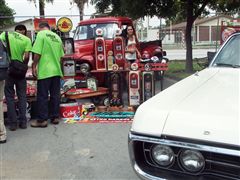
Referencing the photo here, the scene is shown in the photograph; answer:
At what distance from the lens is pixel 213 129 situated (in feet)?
7.60

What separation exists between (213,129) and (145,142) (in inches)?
20.3

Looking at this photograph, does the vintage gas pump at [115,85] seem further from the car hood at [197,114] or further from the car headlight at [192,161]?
the car headlight at [192,161]

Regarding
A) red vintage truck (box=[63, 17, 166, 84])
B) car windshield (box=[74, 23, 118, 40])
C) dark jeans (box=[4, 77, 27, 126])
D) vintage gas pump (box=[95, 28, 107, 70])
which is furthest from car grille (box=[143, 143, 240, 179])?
car windshield (box=[74, 23, 118, 40])

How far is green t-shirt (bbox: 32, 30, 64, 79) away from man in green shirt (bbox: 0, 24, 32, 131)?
0.63 feet

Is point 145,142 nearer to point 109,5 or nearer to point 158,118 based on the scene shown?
point 158,118

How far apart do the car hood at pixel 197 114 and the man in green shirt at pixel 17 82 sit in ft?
11.9

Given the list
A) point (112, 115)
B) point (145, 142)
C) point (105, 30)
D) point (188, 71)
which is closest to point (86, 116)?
point (112, 115)

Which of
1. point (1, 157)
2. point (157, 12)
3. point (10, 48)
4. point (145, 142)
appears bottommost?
point (1, 157)

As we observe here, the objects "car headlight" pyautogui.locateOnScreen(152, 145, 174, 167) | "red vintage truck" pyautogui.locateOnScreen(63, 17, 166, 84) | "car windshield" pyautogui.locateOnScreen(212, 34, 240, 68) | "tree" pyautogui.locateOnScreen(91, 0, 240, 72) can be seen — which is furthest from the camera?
"tree" pyautogui.locateOnScreen(91, 0, 240, 72)

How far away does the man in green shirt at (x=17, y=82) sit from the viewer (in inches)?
240

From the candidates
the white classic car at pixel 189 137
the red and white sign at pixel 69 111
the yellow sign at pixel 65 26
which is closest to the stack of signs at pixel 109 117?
the red and white sign at pixel 69 111

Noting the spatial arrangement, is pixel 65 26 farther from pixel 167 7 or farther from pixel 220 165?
pixel 220 165

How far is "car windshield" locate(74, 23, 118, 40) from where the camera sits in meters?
10.4

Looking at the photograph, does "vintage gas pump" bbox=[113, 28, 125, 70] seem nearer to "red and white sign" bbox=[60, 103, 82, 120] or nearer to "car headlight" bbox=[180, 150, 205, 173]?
"red and white sign" bbox=[60, 103, 82, 120]
